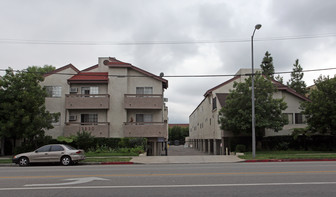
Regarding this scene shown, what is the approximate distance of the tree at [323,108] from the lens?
2558 cm

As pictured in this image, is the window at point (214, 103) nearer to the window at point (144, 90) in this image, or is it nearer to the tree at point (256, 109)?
the tree at point (256, 109)

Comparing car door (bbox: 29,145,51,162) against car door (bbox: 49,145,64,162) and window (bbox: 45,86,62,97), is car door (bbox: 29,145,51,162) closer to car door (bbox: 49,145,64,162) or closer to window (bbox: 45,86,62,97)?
car door (bbox: 49,145,64,162)

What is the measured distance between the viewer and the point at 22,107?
24.0m

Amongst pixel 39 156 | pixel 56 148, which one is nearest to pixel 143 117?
pixel 56 148

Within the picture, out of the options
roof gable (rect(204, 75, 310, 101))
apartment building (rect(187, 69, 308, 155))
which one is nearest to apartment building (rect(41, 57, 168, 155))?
apartment building (rect(187, 69, 308, 155))

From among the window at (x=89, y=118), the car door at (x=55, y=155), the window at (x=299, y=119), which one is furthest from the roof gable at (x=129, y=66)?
the window at (x=299, y=119)

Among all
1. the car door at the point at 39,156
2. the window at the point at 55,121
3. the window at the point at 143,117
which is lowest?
the car door at the point at 39,156

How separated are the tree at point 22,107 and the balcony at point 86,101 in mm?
2635

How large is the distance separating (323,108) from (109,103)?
19.6 meters

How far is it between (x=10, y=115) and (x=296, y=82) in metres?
45.5

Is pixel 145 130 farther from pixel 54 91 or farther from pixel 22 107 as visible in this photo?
pixel 22 107

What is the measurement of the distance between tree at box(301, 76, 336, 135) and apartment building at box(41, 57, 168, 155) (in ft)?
44.9

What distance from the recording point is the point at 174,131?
97.2 metres

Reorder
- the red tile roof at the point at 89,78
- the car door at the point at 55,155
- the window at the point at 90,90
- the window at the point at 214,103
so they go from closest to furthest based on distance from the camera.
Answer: the car door at the point at 55,155, the red tile roof at the point at 89,78, the window at the point at 90,90, the window at the point at 214,103
